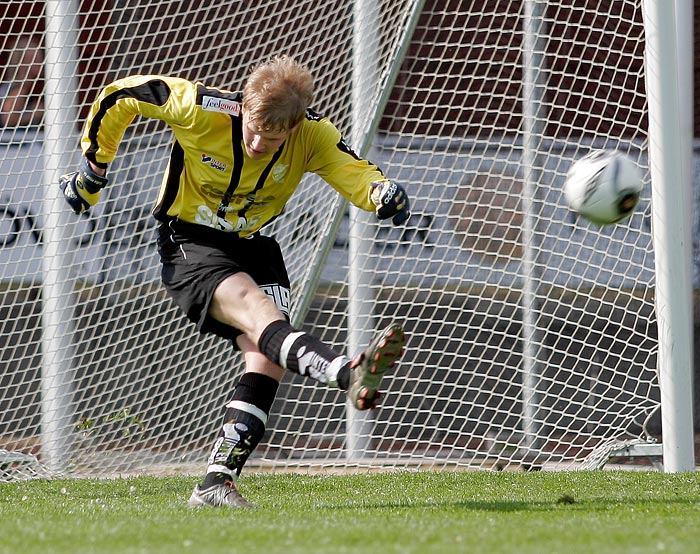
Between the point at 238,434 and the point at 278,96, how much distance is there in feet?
3.73

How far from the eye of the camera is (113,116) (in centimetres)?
364

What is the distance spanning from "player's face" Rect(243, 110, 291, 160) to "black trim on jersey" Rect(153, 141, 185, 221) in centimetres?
30

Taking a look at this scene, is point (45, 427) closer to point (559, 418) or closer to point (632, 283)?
point (559, 418)

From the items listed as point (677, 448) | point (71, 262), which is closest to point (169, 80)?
point (71, 262)

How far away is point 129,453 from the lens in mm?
5676

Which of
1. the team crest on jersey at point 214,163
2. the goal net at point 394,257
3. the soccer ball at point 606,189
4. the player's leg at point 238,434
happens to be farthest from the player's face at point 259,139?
the goal net at point 394,257

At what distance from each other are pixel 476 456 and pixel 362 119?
1978 mm

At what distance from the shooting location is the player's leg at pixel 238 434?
11.9ft

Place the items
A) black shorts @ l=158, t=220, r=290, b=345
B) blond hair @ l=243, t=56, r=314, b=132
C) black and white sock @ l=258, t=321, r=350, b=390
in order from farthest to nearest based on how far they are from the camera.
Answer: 1. black shorts @ l=158, t=220, r=290, b=345
2. blond hair @ l=243, t=56, r=314, b=132
3. black and white sock @ l=258, t=321, r=350, b=390

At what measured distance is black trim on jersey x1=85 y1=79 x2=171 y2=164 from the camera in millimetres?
3633

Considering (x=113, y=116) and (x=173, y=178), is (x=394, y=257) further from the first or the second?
(x=113, y=116)

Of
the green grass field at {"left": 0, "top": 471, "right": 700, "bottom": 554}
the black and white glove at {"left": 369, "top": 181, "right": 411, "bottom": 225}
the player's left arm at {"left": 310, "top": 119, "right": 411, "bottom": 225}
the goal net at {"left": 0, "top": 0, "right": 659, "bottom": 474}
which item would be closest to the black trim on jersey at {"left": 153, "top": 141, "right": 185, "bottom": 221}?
the player's left arm at {"left": 310, "top": 119, "right": 411, "bottom": 225}

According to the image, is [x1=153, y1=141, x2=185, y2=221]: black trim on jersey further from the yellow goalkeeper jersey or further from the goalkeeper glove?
the goalkeeper glove

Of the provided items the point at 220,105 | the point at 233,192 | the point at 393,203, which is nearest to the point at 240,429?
the point at 233,192
